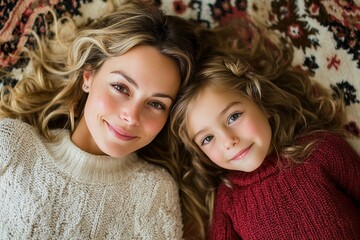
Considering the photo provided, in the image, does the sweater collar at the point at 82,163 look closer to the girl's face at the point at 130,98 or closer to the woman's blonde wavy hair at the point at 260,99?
the girl's face at the point at 130,98

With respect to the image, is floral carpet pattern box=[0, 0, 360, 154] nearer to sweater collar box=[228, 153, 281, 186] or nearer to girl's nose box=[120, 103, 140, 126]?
sweater collar box=[228, 153, 281, 186]

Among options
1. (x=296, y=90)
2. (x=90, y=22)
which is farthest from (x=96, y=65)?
(x=296, y=90)

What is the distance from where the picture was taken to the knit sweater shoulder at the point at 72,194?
5.12 feet

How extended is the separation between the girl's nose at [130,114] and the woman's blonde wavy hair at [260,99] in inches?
7.4

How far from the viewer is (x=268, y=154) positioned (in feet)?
5.63

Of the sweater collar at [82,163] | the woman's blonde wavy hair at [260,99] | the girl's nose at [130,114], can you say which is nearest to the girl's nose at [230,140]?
the woman's blonde wavy hair at [260,99]

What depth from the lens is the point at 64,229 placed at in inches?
62.4

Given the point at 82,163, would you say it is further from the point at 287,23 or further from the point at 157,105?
the point at 287,23

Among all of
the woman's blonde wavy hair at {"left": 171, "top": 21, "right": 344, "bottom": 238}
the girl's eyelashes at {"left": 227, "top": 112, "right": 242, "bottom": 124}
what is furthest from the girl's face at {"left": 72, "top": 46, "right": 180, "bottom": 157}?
the girl's eyelashes at {"left": 227, "top": 112, "right": 242, "bottom": 124}

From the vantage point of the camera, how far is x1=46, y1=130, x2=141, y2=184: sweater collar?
5.41 ft

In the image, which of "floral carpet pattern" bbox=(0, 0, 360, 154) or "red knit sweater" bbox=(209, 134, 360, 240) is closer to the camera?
"red knit sweater" bbox=(209, 134, 360, 240)

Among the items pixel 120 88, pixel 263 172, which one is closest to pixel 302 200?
pixel 263 172

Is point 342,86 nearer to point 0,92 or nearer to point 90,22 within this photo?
point 90,22

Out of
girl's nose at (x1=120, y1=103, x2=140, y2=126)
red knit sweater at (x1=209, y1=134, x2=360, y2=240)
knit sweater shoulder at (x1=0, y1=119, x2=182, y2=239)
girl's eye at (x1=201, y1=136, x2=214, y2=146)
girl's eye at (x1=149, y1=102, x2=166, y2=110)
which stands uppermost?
girl's nose at (x1=120, y1=103, x2=140, y2=126)
